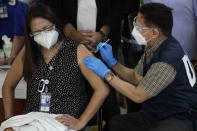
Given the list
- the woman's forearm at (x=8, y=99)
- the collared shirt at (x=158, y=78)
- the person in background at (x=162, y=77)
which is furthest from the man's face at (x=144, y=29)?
the woman's forearm at (x=8, y=99)

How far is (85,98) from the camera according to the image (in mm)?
1914

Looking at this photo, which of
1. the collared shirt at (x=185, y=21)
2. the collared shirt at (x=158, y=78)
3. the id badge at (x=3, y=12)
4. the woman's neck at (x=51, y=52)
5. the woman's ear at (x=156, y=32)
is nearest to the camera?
the collared shirt at (x=158, y=78)

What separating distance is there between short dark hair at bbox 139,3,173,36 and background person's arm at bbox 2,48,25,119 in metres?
0.82

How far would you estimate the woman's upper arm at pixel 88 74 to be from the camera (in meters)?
1.76

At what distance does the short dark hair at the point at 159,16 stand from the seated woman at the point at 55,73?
1.38ft

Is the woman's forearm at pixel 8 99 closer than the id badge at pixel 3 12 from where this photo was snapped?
Yes

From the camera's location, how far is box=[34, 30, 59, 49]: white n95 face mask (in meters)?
→ 1.79

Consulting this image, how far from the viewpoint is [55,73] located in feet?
5.99

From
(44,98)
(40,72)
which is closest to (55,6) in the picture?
(40,72)

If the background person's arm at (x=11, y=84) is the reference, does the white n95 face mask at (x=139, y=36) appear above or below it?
above

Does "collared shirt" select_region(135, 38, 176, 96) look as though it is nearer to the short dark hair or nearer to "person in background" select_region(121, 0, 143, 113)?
the short dark hair

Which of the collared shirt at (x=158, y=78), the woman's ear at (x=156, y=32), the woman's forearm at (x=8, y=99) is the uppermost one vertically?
the woman's ear at (x=156, y=32)

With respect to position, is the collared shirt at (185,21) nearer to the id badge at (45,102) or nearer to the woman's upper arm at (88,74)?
the woman's upper arm at (88,74)

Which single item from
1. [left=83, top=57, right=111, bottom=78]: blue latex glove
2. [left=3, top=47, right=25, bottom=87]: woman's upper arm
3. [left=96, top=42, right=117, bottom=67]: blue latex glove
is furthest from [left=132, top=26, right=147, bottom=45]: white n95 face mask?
[left=3, top=47, right=25, bottom=87]: woman's upper arm
